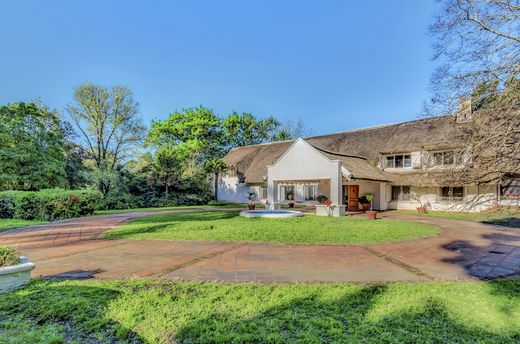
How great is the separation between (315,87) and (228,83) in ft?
42.6

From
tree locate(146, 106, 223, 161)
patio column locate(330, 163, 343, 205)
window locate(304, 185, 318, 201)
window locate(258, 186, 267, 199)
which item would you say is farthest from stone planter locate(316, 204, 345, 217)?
tree locate(146, 106, 223, 161)

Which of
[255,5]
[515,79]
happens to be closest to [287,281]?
[515,79]

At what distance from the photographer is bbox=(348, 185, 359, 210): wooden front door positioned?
86.8 ft

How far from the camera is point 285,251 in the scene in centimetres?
867

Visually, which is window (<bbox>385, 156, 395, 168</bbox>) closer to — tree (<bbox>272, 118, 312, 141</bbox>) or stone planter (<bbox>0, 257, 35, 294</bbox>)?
tree (<bbox>272, 118, 312, 141</bbox>)

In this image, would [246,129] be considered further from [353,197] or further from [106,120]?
[353,197]

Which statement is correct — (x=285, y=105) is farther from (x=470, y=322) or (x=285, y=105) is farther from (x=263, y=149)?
(x=470, y=322)

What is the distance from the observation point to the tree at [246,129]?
4466 cm

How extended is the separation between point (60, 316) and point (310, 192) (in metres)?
26.7

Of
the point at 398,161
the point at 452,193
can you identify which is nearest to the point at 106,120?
the point at 398,161

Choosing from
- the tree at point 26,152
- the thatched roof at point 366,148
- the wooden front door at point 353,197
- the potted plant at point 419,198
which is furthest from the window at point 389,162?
the tree at point 26,152

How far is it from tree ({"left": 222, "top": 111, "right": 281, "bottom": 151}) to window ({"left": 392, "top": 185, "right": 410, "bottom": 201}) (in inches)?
1044

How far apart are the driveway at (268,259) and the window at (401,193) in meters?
14.8

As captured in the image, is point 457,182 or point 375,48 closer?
point 457,182
